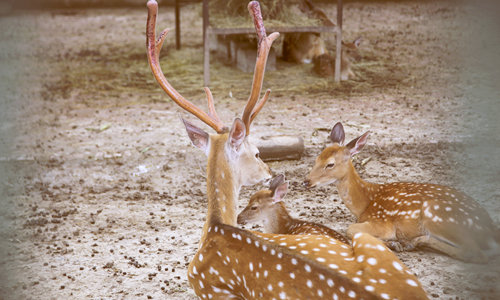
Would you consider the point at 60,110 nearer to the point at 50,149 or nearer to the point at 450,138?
the point at 50,149

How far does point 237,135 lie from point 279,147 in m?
2.27

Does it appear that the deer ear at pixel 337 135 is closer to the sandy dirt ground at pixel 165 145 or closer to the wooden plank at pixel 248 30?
the sandy dirt ground at pixel 165 145

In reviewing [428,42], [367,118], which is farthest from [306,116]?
[428,42]

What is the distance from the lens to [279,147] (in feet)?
17.7

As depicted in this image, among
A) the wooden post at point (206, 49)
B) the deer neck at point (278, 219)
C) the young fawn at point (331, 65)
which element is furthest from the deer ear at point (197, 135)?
the young fawn at point (331, 65)

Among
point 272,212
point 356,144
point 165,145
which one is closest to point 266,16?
point 165,145

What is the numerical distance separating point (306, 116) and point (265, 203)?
289 centimetres

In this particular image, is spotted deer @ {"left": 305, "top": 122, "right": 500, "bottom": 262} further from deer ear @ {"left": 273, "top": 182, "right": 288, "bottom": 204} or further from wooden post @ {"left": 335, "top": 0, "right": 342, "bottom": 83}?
wooden post @ {"left": 335, "top": 0, "right": 342, "bottom": 83}

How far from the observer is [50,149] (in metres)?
5.92

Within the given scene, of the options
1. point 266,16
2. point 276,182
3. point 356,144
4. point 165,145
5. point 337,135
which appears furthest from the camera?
point 266,16

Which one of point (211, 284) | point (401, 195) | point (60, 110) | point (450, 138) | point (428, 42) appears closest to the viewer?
point (211, 284)

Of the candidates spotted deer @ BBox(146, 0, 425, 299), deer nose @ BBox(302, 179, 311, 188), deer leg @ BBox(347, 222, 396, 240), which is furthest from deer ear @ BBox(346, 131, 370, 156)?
spotted deer @ BBox(146, 0, 425, 299)

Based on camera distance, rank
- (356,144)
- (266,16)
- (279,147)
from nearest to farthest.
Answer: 1. (356,144)
2. (279,147)
3. (266,16)

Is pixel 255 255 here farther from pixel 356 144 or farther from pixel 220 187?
pixel 356 144
